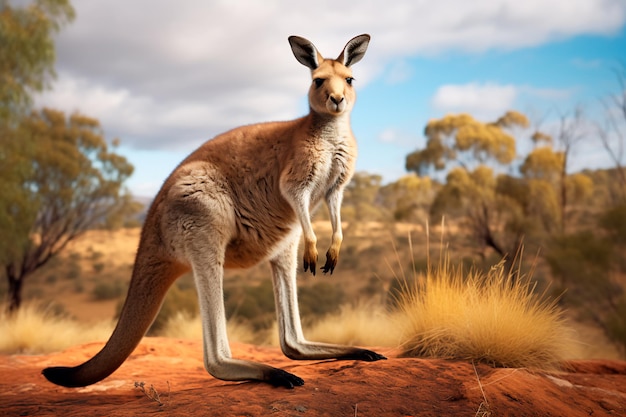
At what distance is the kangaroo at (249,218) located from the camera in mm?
4559

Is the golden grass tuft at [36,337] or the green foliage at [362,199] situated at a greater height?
the green foliage at [362,199]

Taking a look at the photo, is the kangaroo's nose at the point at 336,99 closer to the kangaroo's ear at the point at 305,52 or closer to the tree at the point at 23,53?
the kangaroo's ear at the point at 305,52

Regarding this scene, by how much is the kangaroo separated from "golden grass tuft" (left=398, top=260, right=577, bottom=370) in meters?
1.04

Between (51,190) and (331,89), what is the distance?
57.8 ft

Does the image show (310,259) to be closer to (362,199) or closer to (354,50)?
(354,50)

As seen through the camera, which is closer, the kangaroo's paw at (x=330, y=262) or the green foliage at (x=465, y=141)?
the kangaroo's paw at (x=330, y=262)

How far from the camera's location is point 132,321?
493cm

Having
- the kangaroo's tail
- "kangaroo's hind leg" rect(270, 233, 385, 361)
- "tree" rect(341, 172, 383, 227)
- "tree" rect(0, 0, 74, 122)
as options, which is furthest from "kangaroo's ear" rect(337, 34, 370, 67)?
"tree" rect(341, 172, 383, 227)

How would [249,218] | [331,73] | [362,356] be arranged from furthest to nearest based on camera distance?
[362,356] → [249,218] → [331,73]

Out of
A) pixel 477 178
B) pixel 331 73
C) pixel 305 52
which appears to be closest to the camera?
pixel 331 73

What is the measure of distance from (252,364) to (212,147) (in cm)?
187

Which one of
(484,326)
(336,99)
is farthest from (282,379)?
(484,326)

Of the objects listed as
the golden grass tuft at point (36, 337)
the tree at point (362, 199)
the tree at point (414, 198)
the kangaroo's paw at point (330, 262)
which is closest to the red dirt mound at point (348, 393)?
the kangaroo's paw at point (330, 262)

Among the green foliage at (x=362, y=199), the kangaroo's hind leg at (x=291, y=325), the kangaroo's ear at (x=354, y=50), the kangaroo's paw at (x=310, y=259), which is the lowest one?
the kangaroo's hind leg at (x=291, y=325)
